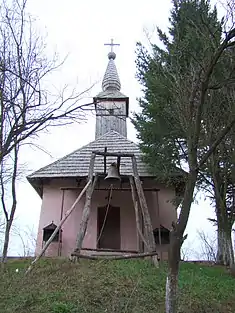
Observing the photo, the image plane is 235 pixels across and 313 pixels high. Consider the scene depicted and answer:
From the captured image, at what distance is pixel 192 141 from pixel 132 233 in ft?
23.6

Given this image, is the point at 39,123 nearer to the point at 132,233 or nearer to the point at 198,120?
the point at 198,120

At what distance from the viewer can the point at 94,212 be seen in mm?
13719

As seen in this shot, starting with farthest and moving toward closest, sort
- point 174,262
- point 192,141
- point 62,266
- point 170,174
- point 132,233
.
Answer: point 132,233 < point 170,174 < point 62,266 < point 192,141 < point 174,262

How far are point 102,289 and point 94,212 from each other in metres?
6.23

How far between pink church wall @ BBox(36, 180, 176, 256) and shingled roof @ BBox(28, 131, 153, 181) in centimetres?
51

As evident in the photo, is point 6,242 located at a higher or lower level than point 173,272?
higher

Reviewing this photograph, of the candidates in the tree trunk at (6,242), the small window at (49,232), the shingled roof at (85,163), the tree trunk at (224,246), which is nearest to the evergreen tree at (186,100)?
→ the shingled roof at (85,163)

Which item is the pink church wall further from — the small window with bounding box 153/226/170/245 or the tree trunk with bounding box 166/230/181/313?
the tree trunk with bounding box 166/230/181/313

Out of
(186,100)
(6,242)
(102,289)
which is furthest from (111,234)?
(186,100)

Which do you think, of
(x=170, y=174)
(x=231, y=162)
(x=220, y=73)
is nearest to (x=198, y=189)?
(x=170, y=174)

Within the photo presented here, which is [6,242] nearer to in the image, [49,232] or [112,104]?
[49,232]

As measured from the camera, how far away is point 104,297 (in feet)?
23.7

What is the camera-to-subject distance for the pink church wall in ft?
43.4

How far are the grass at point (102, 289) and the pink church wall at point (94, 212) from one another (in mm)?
3507
